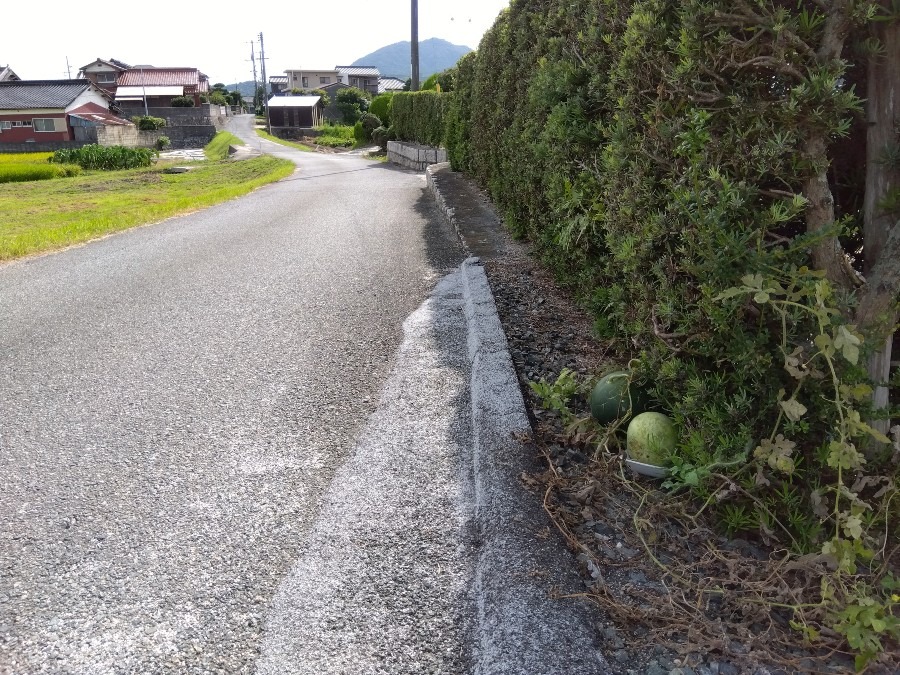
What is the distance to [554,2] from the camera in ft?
17.3

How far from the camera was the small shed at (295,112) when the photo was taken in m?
71.2

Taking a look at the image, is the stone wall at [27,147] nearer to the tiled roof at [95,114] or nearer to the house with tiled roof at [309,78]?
the tiled roof at [95,114]

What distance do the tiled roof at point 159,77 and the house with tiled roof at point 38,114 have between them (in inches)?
792

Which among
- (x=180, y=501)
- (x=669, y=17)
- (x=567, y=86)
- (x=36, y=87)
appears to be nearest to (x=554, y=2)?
(x=567, y=86)

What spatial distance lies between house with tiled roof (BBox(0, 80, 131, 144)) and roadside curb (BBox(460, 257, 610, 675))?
5588cm

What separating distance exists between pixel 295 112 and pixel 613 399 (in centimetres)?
7585

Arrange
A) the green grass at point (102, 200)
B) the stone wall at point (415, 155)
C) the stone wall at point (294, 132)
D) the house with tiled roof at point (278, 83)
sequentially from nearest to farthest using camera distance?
the green grass at point (102, 200)
the stone wall at point (415, 155)
the stone wall at point (294, 132)
the house with tiled roof at point (278, 83)

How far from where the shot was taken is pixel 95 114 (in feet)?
177

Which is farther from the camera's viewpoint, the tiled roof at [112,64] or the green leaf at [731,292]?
the tiled roof at [112,64]

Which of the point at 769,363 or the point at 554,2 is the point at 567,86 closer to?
the point at 554,2

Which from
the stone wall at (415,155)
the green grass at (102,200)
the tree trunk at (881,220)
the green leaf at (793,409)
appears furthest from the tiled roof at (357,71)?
the green leaf at (793,409)

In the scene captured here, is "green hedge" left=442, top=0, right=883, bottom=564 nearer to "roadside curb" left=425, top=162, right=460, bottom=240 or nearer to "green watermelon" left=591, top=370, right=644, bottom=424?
"green watermelon" left=591, top=370, right=644, bottom=424

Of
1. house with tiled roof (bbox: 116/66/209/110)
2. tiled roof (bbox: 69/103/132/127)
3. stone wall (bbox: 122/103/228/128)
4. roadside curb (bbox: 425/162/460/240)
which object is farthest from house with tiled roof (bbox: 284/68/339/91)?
roadside curb (bbox: 425/162/460/240)

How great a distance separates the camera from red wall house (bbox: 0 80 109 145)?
50.8 metres
